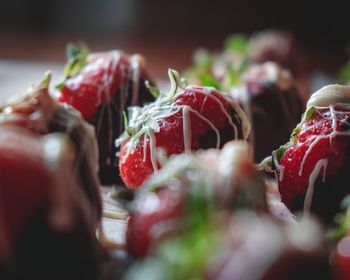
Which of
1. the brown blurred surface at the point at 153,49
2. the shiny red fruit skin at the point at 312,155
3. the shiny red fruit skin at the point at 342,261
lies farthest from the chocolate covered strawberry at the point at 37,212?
the brown blurred surface at the point at 153,49

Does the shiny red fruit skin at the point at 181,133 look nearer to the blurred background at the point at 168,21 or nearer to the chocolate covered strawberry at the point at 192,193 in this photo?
the chocolate covered strawberry at the point at 192,193

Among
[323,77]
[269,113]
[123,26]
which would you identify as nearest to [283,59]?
[323,77]

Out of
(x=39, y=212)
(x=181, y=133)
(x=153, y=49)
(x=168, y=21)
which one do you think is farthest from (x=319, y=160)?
(x=168, y=21)

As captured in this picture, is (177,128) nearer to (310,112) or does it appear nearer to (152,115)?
(152,115)

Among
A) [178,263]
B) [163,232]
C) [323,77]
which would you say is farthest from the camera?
[323,77]

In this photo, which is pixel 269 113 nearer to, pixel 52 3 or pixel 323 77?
pixel 323 77

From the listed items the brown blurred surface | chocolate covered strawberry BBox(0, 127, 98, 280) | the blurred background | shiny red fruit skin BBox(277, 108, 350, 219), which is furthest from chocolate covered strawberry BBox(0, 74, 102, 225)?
the blurred background
